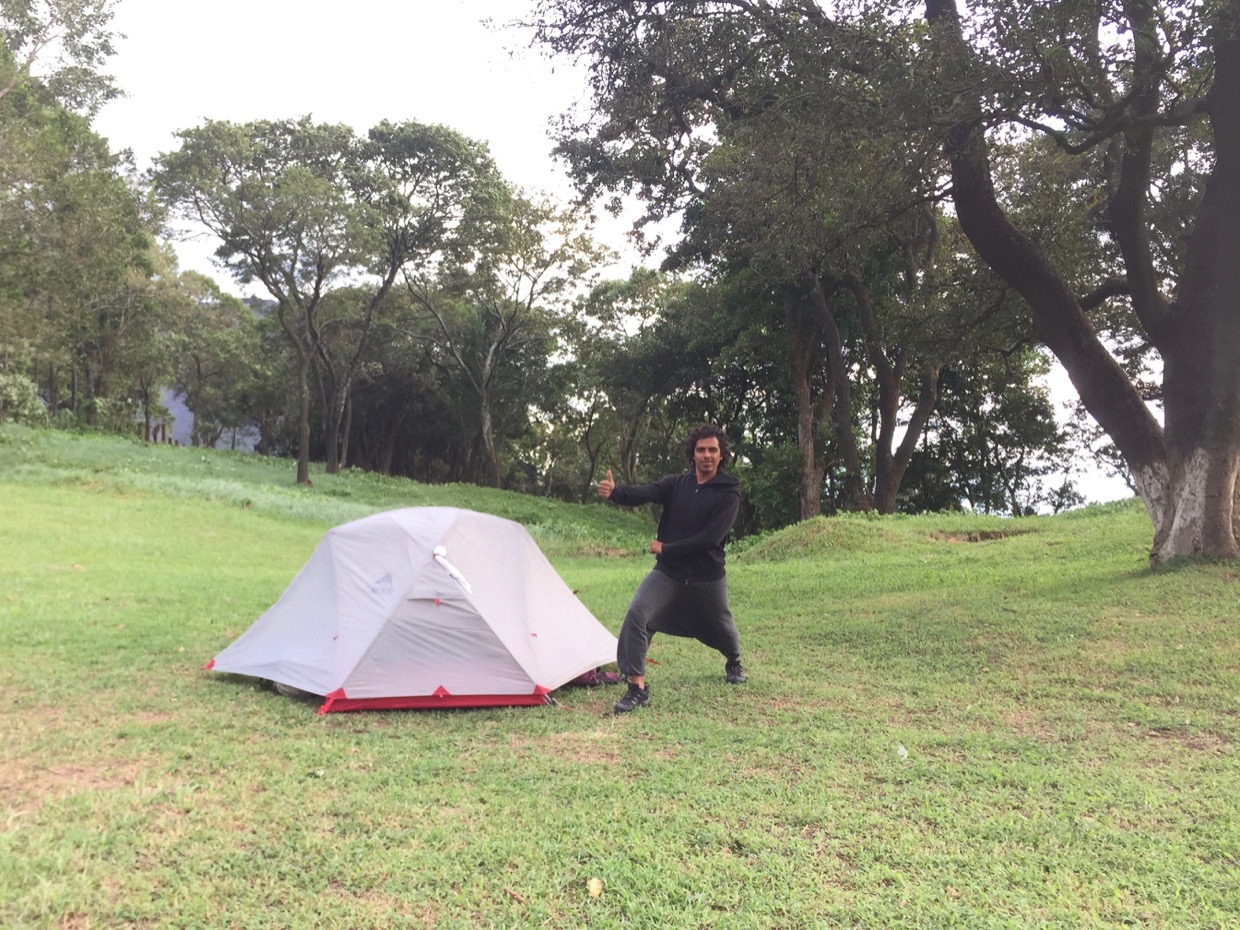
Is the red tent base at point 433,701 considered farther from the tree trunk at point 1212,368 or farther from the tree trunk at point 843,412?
the tree trunk at point 843,412

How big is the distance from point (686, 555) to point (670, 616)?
48 cm

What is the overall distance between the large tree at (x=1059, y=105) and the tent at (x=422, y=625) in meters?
5.66

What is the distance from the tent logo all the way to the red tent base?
728mm

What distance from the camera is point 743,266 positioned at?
2095cm

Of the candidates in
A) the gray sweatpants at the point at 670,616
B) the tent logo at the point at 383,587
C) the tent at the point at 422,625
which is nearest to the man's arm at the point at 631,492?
the gray sweatpants at the point at 670,616

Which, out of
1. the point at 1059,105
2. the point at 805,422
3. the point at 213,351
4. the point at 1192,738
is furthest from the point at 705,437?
the point at 213,351

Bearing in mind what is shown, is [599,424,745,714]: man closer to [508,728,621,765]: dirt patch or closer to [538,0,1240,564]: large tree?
[508,728,621,765]: dirt patch

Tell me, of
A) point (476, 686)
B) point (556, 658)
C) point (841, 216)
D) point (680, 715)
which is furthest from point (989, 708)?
point (841, 216)

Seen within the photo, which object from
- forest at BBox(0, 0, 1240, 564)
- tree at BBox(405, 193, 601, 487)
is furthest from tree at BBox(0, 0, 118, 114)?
tree at BBox(405, 193, 601, 487)

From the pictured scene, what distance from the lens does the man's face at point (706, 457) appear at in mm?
5816

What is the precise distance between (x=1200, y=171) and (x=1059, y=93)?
7.40m

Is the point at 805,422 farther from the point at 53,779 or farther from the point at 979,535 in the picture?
the point at 53,779

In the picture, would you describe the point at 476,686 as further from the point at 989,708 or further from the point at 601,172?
the point at 601,172

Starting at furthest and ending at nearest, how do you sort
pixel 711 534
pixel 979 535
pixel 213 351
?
1. pixel 213 351
2. pixel 979 535
3. pixel 711 534
